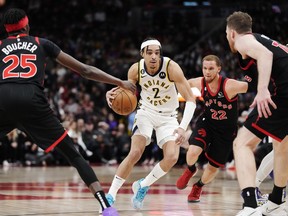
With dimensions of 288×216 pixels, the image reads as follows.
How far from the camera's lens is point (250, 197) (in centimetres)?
638

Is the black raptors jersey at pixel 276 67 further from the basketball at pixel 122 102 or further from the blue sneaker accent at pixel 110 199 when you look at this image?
the blue sneaker accent at pixel 110 199

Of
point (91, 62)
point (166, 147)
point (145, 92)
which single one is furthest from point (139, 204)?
point (91, 62)

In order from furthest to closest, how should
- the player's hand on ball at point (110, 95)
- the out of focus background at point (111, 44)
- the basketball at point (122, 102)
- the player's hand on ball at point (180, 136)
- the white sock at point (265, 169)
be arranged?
1. the out of focus background at point (111, 44)
2. the white sock at point (265, 169)
3. the basketball at point (122, 102)
4. the player's hand on ball at point (110, 95)
5. the player's hand on ball at point (180, 136)

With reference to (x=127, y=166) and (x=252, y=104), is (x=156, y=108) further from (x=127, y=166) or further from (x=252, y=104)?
(x=252, y=104)

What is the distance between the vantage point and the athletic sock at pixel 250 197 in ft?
20.9

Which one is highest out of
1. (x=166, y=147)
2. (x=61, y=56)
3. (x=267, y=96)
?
(x=61, y=56)

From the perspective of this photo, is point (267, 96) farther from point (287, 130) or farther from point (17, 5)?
point (17, 5)

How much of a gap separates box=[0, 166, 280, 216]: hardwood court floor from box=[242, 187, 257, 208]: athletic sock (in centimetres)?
111

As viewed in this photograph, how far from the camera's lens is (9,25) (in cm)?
639

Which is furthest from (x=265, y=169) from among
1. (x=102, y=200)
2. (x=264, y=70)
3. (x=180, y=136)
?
(x=102, y=200)

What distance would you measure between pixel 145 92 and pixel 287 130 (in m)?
2.49

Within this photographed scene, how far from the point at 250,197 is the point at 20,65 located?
2.43 m

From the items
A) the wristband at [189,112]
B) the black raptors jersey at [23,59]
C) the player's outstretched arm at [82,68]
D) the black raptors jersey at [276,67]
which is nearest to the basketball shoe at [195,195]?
the wristband at [189,112]

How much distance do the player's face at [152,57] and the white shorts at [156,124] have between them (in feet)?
1.84
